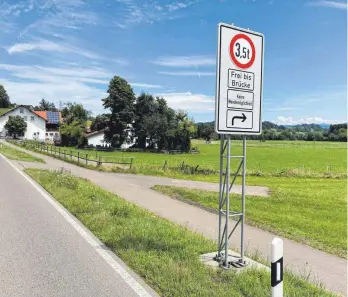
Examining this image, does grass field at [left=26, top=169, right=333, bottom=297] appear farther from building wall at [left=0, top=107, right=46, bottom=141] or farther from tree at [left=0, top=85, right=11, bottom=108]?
tree at [left=0, top=85, right=11, bottom=108]

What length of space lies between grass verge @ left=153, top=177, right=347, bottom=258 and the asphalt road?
4.72 m

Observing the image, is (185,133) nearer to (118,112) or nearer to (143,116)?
(143,116)

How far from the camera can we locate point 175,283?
14.3 feet

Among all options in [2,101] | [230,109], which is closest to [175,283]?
[230,109]

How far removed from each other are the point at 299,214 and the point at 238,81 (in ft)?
26.6

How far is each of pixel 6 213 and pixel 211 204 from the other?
6.79 meters

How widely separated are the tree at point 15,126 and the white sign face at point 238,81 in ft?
304

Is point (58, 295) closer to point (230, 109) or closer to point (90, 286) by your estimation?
point (90, 286)

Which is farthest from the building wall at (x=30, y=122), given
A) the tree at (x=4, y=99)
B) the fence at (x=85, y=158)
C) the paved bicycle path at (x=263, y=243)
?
the paved bicycle path at (x=263, y=243)

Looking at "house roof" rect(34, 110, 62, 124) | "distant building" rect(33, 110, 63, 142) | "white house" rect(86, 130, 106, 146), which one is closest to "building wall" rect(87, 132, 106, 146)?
"white house" rect(86, 130, 106, 146)

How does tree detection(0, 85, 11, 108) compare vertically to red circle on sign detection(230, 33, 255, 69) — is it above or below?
above

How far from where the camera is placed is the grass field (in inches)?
169

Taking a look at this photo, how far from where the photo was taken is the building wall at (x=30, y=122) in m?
94.3

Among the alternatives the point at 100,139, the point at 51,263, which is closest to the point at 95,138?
the point at 100,139
